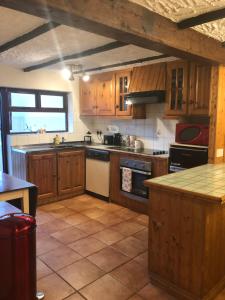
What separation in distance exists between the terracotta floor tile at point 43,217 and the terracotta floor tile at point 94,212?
1.68 ft

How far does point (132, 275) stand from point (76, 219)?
147cm

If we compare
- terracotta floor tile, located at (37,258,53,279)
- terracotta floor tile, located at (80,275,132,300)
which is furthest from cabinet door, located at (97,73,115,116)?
terracotta floor tile, located at (80,275,132,300)

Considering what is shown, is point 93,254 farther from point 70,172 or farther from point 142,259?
point 70,172

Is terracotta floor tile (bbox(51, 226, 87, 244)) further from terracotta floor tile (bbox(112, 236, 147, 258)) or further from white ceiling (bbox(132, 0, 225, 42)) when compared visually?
white ceiling (bbox(132, 0, 225, 42))

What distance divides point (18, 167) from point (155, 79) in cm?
260

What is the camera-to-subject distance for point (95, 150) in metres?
4.49

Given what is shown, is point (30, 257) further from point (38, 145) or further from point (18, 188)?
point (38, 145)

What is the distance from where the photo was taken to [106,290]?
7.20 feet

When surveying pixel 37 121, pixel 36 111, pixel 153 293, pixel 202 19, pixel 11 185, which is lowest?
pixel 153 293

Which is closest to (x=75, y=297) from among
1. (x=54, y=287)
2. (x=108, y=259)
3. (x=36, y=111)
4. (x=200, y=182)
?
(x=54, y=287)

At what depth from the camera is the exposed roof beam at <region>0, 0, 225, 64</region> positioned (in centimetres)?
137

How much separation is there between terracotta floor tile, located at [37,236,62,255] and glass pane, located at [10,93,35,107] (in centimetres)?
249

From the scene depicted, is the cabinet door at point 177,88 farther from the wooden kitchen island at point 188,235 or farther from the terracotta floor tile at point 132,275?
the terracotta floor tile at point 132,275

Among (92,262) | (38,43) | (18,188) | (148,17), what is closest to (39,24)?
(38,43)
